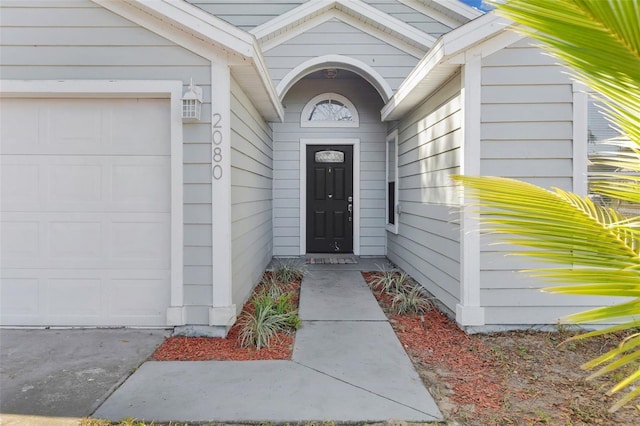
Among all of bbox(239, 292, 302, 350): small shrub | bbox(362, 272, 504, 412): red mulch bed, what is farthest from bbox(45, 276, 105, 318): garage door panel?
bbox(362, 272, 504, 412): red mulch bed

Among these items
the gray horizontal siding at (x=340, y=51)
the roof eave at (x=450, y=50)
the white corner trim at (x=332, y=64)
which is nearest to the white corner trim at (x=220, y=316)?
the roof eave at (x=450, y=50)

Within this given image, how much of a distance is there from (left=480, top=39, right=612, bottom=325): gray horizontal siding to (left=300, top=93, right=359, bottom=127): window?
3702 millimetres

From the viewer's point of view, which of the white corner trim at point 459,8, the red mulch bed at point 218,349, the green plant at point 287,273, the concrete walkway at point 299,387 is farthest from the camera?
the white corner trim at point 459,8

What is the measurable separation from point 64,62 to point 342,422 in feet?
12.1

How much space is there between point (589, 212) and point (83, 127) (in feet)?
12.8

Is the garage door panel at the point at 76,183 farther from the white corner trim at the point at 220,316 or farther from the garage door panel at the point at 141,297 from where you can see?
the white corner trim at the point at 220,316

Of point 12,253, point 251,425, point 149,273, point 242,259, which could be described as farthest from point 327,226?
point 251,425

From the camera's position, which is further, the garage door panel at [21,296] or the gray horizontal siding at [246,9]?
the gray horizontal siding at [246,9]

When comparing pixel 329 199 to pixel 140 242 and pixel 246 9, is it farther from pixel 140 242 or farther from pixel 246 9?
pixel 140 242

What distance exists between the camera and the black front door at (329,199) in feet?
23.6

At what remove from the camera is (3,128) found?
3.56m

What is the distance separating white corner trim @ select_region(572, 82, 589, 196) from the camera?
11.5 ft

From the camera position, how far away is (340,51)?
647 centimetres

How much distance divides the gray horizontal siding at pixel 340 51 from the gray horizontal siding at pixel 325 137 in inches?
27.3
